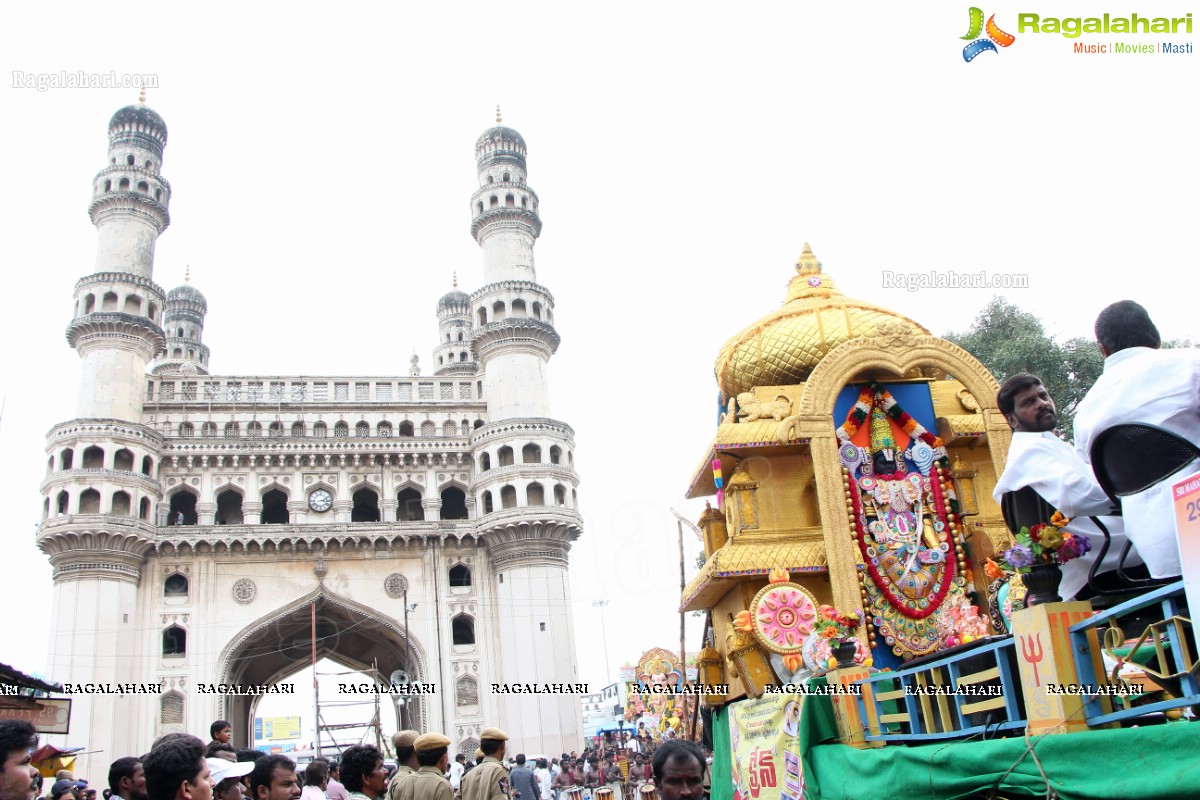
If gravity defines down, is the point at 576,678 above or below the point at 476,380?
below

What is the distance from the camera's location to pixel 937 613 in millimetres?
10180

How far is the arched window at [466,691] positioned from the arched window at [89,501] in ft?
43.6

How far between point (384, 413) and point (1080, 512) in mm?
34858

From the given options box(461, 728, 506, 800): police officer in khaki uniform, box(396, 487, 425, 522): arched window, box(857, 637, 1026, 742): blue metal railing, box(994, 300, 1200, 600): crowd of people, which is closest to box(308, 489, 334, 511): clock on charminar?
box(396, 487, 425, 522): arched window

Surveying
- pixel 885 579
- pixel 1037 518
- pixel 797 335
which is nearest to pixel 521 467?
pixel 797 335

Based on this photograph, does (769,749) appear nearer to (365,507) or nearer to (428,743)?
(428,743)

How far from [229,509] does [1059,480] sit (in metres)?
36.9

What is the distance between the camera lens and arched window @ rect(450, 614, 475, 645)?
3497 centimetres

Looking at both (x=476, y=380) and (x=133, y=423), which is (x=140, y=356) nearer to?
(x=133, y=423)

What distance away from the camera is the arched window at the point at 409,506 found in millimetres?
38750

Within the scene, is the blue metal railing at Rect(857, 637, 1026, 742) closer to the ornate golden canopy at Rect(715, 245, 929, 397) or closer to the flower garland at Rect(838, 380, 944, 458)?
the flower garland at Rect(838, 380, 944, 458)

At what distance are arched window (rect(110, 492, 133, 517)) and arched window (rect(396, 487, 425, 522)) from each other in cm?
971

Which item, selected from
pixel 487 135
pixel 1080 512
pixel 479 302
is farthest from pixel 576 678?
pixel 1080 512

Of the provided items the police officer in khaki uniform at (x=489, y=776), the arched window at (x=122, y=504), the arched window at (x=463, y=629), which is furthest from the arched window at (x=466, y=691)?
the police officer in khaki uniform at (x=489, y=776)
